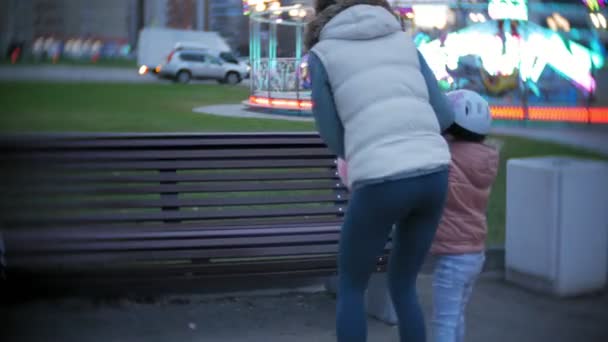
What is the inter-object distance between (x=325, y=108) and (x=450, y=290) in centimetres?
96

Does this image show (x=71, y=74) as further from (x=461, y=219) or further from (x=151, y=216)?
(x=461, y=219)

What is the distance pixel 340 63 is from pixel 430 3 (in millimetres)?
12864

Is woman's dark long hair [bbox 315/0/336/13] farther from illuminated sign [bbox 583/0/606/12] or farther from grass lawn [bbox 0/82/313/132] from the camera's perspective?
illuminated sign [bbox 583/0/606/12]

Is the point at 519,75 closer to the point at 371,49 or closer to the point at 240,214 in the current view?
the point at 240,214

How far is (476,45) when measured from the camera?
16.0 meters

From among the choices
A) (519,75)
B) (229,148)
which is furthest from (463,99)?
(519,75)

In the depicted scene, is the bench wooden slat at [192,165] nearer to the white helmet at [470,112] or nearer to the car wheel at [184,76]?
the white helmet at [470,112]

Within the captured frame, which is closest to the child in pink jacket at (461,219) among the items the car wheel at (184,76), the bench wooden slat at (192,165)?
the bench wooden slat at (192,165)

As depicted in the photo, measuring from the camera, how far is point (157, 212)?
4.38 meters

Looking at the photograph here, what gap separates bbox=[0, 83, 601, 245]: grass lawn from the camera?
27.3 ft

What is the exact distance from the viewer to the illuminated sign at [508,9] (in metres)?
14.9

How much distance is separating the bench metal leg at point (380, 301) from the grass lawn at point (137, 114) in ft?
5.13

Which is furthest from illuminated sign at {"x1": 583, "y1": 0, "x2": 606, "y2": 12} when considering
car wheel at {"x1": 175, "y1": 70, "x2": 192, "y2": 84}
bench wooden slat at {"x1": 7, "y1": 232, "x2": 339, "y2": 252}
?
bench wooden slat at {"x1": 7, "y1": 232, "x2": 339, "y2": 252}

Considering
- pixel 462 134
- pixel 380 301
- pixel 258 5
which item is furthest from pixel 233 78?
pixel 462 134
